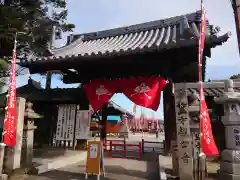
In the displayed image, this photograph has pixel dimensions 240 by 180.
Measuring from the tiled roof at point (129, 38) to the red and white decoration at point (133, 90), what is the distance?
1609mm

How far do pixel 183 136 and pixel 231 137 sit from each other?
1.65 metres

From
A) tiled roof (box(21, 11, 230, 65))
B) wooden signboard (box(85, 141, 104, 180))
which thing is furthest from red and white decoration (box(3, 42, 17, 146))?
tiled roof (box(21, 11, 230, 65))

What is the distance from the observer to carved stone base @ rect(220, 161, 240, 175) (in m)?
6.02

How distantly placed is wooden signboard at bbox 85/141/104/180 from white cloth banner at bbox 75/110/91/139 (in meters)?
3.78

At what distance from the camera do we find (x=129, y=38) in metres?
11.9

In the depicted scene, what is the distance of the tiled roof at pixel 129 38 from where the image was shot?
8.58m

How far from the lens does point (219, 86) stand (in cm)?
877

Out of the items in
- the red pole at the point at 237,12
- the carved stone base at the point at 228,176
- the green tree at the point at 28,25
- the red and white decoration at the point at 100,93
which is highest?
the green tree at the point at 28,25

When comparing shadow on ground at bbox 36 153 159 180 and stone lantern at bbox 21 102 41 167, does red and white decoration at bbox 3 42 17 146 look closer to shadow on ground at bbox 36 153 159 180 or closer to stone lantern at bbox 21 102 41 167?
stone lantern at bbox 21 102 41 167

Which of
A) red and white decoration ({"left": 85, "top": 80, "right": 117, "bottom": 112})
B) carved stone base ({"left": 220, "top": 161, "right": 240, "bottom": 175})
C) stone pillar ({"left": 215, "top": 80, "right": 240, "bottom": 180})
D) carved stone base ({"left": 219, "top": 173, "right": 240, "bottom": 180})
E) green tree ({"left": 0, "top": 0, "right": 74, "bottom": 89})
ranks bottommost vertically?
carved stone base ({"left": 219, "top": 173, "right": 240, "bottom": 180})

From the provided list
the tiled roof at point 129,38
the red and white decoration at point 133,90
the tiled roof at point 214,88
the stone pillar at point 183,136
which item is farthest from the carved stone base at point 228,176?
the tiled roof at point 129,38

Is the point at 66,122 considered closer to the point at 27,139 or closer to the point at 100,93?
the point at 100,93

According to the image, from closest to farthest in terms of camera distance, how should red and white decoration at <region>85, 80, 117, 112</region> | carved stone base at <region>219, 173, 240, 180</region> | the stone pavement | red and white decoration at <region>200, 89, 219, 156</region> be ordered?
red and white decoration at <region>200, 89, 219, 156</region>, carved stone base at <region>219, 173, 240, 180</region>, the stone pavement, red and white decoration at <region>85, 80, 117, 112</region>

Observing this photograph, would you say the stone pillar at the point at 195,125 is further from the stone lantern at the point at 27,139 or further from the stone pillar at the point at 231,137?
the stone lantern at the point at 27,139
